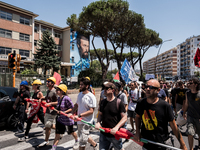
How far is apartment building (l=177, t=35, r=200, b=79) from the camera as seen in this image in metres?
89.0

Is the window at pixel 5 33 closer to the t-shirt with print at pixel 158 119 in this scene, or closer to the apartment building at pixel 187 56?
the t-shirt with print at pixel 158 119

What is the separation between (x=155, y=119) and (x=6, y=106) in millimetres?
5280

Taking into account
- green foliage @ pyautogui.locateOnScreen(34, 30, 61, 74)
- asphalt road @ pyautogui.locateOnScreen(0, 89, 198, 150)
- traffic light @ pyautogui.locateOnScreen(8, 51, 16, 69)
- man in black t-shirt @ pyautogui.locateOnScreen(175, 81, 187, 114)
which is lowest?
asphalt road @ pyautogui.locateOnScreen(0, 89, 198, 150)

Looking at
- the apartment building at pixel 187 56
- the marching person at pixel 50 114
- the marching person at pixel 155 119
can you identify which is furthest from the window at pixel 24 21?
the apartment building at pixel 187 56

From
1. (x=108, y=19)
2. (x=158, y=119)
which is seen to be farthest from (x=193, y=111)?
(x=108, y=19)

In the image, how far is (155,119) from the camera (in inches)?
87.4

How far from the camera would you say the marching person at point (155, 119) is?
2.21 m

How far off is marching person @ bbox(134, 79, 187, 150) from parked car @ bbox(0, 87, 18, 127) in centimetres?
495

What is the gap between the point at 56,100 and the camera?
4.46 m

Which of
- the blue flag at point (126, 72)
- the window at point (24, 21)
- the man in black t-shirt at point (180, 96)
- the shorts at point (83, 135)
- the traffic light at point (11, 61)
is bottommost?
the shorts at point (83, 135)

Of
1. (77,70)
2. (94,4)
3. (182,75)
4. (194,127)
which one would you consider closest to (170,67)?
(182,75)

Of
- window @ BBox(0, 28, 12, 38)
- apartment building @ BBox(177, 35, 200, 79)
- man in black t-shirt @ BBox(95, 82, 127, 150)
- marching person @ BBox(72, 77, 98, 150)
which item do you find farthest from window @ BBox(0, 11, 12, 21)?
apartment building @ BBox(177, 35, 200, 79)

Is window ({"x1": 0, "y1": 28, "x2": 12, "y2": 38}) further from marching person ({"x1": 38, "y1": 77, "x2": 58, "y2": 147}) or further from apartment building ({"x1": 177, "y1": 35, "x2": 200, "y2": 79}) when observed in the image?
apartment building ({"x1": 177, "y1": 35, "x2": 200, "y2": 79})

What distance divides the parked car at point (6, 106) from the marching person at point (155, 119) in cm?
495
